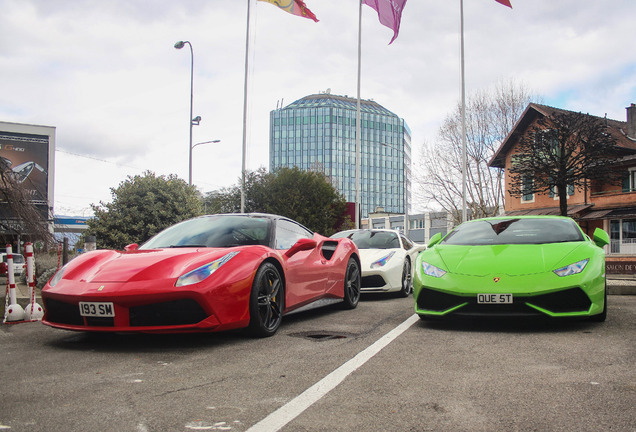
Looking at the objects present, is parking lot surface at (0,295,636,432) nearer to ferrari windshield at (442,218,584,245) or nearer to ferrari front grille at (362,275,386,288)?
ferrari windshield at (442,218,584,245)

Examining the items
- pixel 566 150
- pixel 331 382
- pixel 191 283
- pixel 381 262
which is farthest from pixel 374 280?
pixel 566 150

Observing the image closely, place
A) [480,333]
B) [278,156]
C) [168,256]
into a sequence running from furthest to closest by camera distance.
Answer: [278,156] → [480,333] → [168,256]

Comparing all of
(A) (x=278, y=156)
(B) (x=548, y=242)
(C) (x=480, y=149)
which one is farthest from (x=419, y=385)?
(A) (x=278, y=156)

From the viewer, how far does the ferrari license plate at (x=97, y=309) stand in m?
4.75

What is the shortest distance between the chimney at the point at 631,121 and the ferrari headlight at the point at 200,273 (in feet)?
121

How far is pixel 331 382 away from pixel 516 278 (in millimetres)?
2733

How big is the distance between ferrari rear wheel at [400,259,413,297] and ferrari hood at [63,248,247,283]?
5.65 metres

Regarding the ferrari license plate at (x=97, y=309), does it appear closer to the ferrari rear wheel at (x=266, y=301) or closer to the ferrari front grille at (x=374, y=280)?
the ferrari rear wheel at (x=266, y=301)

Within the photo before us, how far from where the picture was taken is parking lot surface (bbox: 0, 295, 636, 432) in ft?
9.43

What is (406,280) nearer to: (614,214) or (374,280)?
(374,280)

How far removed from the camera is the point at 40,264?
693 inches

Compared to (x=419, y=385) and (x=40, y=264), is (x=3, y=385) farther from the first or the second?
(x=40, y=264)

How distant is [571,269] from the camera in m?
5.68

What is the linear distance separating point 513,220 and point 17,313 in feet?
19.2
